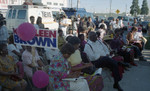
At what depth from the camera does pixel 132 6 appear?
5753 cm

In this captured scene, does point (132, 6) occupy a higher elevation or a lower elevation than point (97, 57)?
higher

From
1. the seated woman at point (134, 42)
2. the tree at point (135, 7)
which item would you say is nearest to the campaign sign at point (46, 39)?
the seated woman at point (134, 42)

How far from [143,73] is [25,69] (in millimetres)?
4038

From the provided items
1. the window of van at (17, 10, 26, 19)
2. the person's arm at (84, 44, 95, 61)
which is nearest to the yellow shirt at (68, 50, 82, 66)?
the person's arm at (84, 44, 95, 61)

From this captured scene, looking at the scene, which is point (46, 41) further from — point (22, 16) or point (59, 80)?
point (22, 16)

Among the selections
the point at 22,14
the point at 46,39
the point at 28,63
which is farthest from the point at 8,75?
the point at 22,14

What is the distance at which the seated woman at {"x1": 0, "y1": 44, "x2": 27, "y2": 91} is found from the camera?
133 inches

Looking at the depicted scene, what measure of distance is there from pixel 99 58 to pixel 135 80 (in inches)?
57.9

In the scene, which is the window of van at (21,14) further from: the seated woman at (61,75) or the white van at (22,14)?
the seated woman at (61,75)

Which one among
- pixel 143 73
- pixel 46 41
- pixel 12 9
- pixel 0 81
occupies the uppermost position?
pixel 12 9

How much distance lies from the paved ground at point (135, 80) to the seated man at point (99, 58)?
15.2 inches

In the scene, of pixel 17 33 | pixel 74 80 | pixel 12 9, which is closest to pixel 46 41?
pixel 17 33

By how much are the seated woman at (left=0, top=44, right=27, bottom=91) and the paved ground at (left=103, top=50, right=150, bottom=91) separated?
2.33 metres

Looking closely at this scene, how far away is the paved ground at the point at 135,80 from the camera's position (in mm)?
4891
